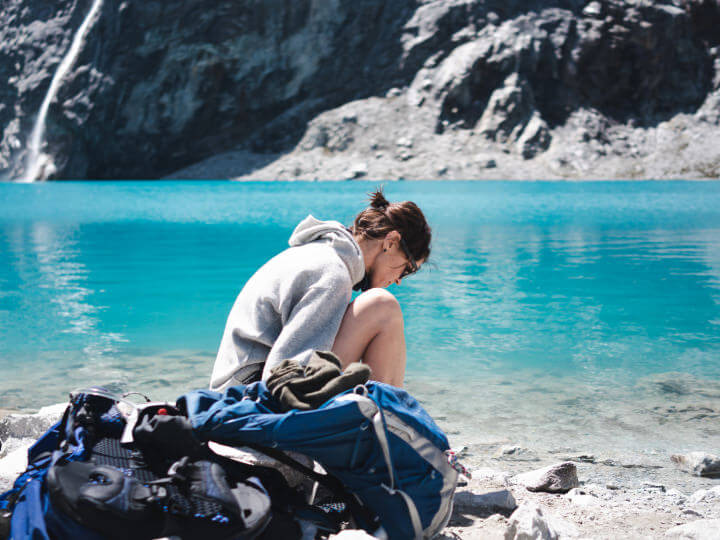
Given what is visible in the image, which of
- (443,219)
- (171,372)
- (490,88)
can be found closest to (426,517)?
(171,372)

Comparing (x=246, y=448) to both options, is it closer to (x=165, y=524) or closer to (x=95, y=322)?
(x=165, y=524)

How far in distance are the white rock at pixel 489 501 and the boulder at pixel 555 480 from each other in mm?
372

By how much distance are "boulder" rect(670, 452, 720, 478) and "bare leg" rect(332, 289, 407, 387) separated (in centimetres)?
203

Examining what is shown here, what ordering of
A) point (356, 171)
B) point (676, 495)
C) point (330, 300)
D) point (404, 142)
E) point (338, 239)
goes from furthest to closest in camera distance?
point (404, 142) < point (356, 171) < point (676, 495) < point (338, 239) < point (330, 300)

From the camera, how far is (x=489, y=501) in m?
3.11

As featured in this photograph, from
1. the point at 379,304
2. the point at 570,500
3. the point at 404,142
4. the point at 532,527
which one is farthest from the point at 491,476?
the point at 404,142

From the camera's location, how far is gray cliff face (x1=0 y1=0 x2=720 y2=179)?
68.2 m

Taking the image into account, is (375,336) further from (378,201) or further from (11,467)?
(11,467)

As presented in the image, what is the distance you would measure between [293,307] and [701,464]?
8.80ft

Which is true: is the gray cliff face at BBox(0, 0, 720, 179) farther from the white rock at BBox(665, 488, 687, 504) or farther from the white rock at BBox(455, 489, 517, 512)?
the white rock at BBox(455, 489, 517, 512)

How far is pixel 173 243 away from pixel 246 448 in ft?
54.5

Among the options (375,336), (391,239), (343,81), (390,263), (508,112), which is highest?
(343,81)

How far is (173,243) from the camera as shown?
60.2 ft

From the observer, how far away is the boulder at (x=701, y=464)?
3.99 meters
